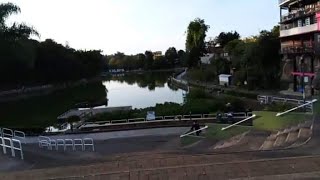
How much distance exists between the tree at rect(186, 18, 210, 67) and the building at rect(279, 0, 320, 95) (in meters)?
68.4

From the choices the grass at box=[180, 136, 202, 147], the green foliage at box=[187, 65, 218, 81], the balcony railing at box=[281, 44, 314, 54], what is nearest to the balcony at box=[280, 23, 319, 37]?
the balcony railing at box=[281, 44, 314, 54]

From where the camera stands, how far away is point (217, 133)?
19.6 meters

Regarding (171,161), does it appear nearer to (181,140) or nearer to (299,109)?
(299,109)

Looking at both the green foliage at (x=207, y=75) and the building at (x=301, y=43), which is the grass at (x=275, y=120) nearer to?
the building at (x=301, y=43)

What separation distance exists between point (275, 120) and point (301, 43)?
41.6 m

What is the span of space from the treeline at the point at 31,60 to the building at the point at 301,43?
137 feet

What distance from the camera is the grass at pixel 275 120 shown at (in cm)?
1474

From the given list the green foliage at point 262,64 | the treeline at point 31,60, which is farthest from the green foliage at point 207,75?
the treeline at point 31,60

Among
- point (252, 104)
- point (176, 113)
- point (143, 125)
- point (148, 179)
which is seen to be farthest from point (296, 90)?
point (148, 179)

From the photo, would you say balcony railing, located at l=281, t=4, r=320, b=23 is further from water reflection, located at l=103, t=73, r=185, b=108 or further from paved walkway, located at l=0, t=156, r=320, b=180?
paved walkway, located at l=0, t=156, r=320, b=180

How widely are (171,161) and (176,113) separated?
25321 millimetres

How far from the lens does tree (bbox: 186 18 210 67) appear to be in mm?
131625

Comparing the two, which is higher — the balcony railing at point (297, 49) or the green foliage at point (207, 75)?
the balcony railing at point (297, 49)

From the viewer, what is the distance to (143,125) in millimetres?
28828
